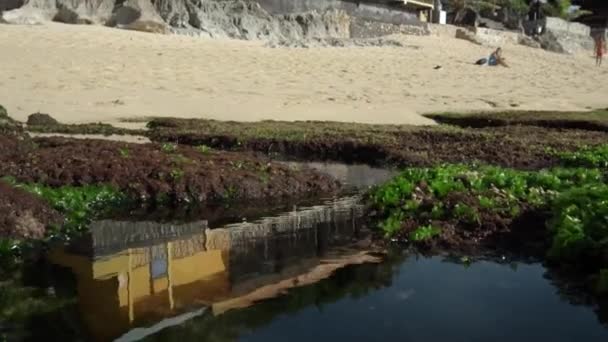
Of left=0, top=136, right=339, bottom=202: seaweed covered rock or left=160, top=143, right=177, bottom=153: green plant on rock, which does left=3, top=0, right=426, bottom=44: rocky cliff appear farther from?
left=0, top=136, right=339, bottom=202: seaweed covered rock

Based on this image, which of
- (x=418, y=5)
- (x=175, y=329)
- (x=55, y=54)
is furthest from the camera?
(x=418, y=5)

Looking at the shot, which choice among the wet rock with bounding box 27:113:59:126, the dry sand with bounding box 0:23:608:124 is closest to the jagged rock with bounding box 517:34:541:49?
the dry sand with bounding box 0:23:608:124

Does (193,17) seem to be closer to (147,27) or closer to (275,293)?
(147,27)

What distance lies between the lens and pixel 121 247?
7.17 meters

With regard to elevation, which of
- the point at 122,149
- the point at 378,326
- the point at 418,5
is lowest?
the point at 378,326

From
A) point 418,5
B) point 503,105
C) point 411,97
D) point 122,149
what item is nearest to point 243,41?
point 411,97

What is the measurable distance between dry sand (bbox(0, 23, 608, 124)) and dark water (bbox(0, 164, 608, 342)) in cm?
950

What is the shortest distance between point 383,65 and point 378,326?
21.7 meters

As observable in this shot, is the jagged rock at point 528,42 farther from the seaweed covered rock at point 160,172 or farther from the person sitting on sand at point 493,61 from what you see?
the seaweed covered rock at point 160,172

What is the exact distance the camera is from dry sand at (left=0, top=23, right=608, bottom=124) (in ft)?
58.5

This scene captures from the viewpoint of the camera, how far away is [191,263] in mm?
6879

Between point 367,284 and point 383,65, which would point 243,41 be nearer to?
point 383,65

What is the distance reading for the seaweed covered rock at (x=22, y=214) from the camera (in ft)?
24.1

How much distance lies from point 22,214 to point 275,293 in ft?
9.95
